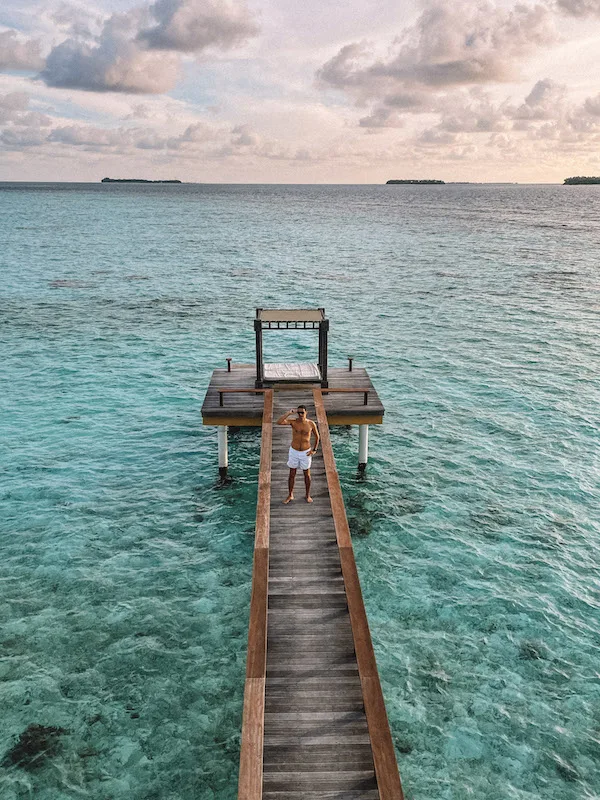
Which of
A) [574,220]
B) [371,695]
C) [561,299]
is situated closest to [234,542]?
[371,695]

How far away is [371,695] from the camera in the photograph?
8852mm

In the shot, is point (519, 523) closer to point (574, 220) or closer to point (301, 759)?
point (301, 759)

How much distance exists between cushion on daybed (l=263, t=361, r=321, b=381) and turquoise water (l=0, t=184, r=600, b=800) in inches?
115

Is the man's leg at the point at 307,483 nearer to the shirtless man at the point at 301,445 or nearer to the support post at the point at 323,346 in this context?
the shirtless man at the point at 301,445

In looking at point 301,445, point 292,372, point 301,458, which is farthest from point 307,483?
point 292,372

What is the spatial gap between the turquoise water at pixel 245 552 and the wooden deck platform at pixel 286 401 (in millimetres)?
2206

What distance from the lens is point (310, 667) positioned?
9742mm

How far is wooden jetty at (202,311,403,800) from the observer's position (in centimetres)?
811

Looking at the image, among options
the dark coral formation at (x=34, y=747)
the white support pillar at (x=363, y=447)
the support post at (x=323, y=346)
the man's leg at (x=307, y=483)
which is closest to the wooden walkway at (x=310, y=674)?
the man's leg at (x=307, y=483)

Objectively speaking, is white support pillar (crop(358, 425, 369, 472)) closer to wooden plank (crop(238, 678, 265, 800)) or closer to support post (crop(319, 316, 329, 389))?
support post (crop(319, 316, 329, 389))

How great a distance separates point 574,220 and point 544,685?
13476 cm

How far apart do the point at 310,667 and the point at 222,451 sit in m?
10.1

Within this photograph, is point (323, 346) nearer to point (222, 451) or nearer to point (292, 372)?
point (292, 372)

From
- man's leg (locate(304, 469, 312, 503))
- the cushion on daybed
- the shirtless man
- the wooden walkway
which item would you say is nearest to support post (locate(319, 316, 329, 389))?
the cushion on daybed
